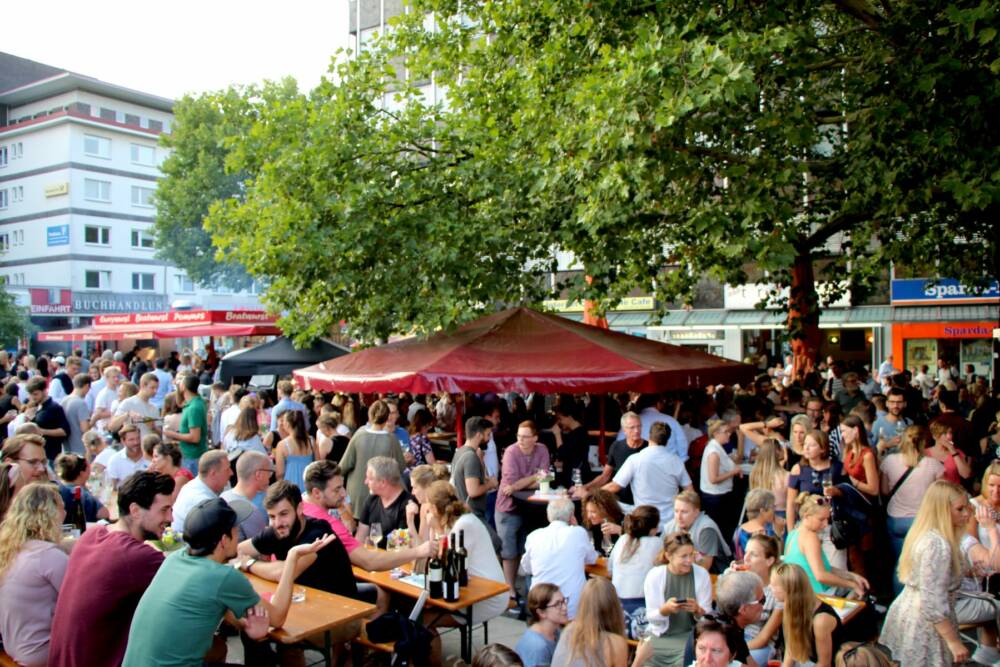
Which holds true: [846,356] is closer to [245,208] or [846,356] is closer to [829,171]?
[829,171]

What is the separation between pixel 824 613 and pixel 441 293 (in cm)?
677

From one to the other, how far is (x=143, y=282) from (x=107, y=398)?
42669mm

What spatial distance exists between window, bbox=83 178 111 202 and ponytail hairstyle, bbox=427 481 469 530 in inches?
1904

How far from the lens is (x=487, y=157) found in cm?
1139

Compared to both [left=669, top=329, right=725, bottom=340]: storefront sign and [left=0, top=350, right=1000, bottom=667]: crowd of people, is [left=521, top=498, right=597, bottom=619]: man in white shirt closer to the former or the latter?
[left=0, top=350, right=1000, bottom=667]: crowd of people

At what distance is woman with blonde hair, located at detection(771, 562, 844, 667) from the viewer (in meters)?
4.57

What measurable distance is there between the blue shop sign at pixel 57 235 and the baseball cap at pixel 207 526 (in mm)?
49121

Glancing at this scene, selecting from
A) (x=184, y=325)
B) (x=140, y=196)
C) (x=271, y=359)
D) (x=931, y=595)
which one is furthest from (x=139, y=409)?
(x=140, y=196)

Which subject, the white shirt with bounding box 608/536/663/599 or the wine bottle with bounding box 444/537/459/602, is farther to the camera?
the white shirt with bounding box 608/536/663/599

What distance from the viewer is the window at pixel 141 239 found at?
1981 inches

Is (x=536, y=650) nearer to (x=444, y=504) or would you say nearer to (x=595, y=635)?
(x=595, y=635)

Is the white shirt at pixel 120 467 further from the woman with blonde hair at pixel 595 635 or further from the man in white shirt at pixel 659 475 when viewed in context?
the woman with blonde hair at pixel 595 635

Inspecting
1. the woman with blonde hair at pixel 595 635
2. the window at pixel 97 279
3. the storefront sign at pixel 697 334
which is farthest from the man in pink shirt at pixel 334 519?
the window at pixel 97 279

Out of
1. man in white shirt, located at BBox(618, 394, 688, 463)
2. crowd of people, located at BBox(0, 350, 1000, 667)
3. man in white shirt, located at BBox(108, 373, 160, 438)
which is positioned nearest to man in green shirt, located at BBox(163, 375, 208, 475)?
crowd of people, located at BBox(0, 350, 1000, 667)
